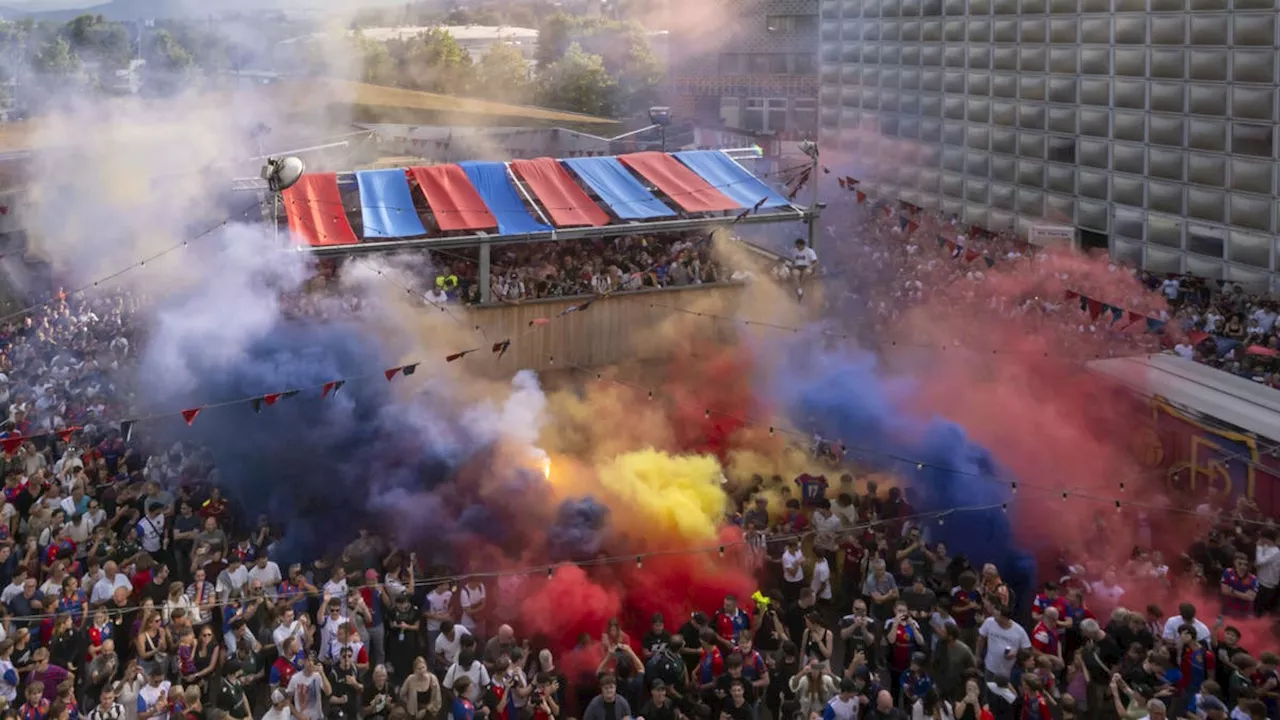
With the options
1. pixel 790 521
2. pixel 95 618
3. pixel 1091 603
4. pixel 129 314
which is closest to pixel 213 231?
pixel 129 314

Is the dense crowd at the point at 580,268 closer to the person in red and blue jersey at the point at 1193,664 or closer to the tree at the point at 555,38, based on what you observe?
the person in red and blue jersey at the point at 1193,664

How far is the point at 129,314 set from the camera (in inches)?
647

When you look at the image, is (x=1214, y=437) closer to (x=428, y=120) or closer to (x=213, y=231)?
(x=213, y=231)

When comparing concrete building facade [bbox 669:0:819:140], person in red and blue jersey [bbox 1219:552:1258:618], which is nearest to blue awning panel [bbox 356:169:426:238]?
person in red and blue jersey [bbox 1219:552:1258:618]

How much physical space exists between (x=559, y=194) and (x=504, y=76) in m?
30.6

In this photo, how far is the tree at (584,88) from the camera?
4394 cm

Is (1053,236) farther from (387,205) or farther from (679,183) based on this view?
(387,205)

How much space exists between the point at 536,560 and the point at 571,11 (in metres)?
57.8

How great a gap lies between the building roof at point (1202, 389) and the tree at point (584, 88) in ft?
109

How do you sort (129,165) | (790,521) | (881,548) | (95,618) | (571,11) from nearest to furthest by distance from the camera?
1. (95,618)
2. (881,548)
3. (790,521)
4. (129,165)
5. (571,11)

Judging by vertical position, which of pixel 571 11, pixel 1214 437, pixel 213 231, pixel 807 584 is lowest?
pixel 807 584

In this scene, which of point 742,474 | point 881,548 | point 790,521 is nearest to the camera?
point 881,548

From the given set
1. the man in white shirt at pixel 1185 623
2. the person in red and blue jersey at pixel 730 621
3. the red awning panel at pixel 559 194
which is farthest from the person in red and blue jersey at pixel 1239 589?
the red awning panel at pixel 559 194

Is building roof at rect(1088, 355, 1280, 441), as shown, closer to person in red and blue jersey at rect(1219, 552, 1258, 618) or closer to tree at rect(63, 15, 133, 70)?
person in red and blue jersey at rect(1219, 552, 1258, 618)
